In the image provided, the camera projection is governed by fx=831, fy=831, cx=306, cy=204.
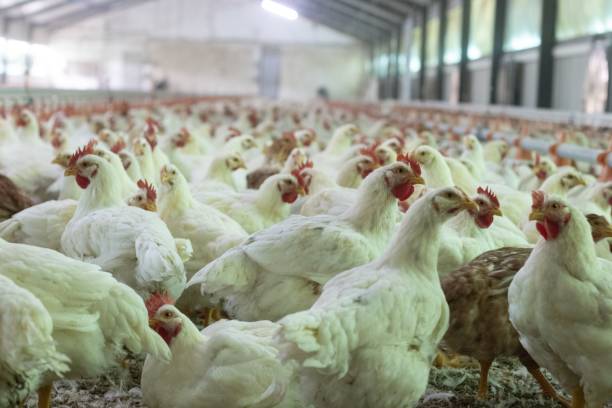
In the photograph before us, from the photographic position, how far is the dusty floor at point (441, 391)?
3.54 metres

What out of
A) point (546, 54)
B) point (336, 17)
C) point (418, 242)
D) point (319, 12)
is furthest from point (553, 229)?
point (336, 17)

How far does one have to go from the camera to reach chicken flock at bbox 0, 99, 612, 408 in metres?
2.79

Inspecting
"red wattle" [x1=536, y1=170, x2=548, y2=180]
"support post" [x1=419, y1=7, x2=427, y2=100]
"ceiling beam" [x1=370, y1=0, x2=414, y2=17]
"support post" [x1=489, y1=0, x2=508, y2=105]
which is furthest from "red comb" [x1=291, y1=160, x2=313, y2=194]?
"ceiling beam" [x1=370, y1=0, x2=414, y2=17]

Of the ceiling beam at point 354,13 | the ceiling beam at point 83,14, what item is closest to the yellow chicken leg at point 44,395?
the ceiling beam at point 354,13

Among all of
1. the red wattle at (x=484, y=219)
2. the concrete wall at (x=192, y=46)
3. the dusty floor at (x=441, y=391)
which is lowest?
the dusty floor at (x=441, y=391)

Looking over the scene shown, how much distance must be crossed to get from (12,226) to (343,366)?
2.53 m

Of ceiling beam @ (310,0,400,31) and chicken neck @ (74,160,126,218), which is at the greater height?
ceiling beam @ (310,0,400,31)

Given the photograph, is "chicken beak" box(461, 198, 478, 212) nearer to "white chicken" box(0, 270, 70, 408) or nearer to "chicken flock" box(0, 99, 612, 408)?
"chicken flock" box(0, 99, 612, 408)

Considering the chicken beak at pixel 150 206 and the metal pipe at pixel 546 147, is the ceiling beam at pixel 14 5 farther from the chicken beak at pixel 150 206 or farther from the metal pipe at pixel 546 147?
the chicken beak at pixel 150 206

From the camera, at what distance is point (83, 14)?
37094 mm

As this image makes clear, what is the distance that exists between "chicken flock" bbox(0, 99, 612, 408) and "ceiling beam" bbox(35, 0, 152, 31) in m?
32.4

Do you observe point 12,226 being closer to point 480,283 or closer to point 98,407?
point 98,407

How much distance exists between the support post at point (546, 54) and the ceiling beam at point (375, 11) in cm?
1592

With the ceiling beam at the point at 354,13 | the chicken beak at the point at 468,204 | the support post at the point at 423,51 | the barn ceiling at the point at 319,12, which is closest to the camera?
the chicken beak at the point at 468,204
